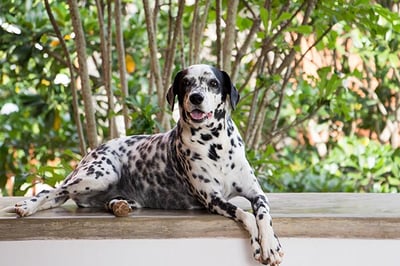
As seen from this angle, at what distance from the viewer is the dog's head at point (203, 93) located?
226 cm

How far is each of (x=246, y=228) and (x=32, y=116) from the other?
2.13 m

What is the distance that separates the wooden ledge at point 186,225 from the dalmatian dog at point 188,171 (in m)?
0.05

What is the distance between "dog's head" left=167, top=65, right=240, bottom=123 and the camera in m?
2.26

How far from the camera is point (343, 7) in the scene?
2992 mm

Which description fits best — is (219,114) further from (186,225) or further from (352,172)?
(352,172)

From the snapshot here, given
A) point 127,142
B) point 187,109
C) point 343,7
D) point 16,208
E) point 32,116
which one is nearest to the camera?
point 187,109

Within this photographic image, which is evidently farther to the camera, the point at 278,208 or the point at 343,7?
the point at 343,7

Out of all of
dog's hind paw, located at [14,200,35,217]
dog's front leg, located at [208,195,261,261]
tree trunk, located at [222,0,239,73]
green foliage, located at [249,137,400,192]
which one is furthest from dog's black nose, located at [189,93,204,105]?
green foliage, located at [249,137,400,192]

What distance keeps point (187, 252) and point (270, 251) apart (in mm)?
282

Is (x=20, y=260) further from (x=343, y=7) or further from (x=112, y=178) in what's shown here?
(x=343, y=7)

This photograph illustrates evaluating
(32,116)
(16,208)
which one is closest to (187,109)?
(16,208)

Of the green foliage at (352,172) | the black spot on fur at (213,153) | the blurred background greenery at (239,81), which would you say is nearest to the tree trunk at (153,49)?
Result: the blurred background greenery at (239,81)

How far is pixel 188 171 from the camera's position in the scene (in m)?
2.38

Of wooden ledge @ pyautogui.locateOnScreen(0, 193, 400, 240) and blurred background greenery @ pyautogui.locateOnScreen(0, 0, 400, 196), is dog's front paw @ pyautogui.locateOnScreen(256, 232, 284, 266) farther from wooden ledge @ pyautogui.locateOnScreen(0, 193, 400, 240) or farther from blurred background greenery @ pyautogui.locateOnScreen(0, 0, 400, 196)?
blurred background greenery @ pyautogui.locateOnScreen(0, 0, 400, 196)
